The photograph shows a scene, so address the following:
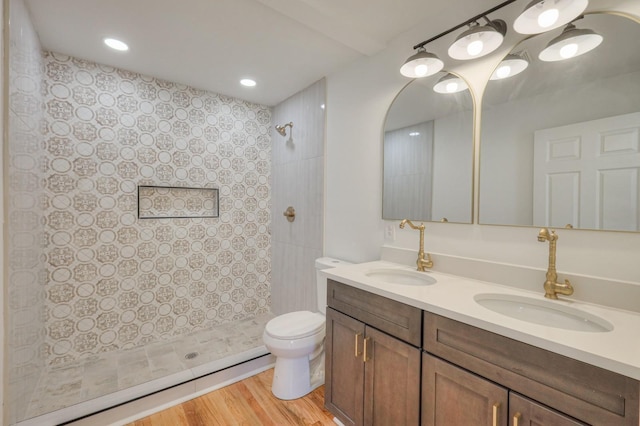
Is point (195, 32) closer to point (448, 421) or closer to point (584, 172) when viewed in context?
point (584, 172)

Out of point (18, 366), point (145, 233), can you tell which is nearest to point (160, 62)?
point (145, 233)

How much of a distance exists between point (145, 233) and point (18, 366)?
116 centimetres

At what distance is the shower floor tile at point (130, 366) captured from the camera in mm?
1816

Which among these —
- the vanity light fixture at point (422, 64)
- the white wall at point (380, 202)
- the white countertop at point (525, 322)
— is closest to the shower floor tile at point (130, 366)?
the white wall at point (380, 202)

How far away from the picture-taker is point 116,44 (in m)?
1.95

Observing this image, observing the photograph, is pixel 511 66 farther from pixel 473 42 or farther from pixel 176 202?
pixel 176 202

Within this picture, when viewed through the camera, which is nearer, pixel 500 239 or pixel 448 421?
pixel 448 421

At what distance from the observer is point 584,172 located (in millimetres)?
1138

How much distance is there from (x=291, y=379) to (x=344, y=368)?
53cm

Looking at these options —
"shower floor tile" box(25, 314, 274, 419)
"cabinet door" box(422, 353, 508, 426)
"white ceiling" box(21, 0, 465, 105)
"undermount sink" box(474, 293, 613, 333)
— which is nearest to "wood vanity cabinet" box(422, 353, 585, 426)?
"cabinet door" box(422, 353, 508, 426)

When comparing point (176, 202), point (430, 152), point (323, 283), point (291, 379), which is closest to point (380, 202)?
point (430, 152)

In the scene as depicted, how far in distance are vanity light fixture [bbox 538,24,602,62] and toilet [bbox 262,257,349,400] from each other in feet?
6.26

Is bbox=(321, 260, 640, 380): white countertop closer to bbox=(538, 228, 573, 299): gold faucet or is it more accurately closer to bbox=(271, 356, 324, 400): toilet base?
bbox=(538, 228, 573, 299): gold faucet

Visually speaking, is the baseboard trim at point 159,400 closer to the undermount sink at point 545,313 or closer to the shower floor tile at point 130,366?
the shower floor tile at point 130,366
